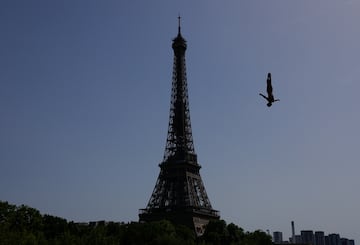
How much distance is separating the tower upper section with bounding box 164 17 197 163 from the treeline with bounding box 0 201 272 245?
67.7ft

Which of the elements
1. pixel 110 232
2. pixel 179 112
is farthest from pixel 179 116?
pixel 110 232

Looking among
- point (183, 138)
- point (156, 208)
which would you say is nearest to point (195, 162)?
point (183, 138)

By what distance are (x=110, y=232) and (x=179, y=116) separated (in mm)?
34894

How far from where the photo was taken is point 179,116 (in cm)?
11325

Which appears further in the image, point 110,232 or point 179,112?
point 179,112

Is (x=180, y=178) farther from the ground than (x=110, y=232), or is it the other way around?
(x=180, y=178)

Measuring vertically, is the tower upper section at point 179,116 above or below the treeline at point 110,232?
above

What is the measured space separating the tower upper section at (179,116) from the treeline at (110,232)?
20.6 m

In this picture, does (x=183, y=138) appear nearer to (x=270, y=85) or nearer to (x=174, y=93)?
(x=174, y=93)

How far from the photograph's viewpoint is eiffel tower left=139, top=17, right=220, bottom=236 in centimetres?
10419

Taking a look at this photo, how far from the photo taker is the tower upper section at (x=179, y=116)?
365 feet

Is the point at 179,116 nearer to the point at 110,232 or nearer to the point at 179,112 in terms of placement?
the point at 179,112

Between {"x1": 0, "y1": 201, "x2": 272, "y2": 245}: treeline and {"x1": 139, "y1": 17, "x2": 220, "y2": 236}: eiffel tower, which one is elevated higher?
{"x1": 139, "y1": 17, "x2": 220, "y2": 236}: eiffel tower

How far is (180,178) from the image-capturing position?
108 meters
